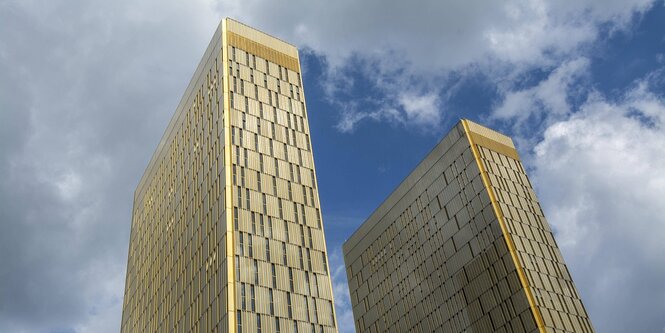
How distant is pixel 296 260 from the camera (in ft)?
260

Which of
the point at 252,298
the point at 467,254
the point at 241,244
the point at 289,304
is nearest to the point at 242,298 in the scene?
the point at 252,298

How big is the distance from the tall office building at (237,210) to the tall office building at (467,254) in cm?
3560

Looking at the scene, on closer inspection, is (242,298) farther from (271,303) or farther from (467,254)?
(467,254)

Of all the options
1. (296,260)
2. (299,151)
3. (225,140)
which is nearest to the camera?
(296,260)

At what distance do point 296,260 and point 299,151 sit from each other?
20.1m

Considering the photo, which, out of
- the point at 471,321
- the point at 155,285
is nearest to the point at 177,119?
the point at 155,285

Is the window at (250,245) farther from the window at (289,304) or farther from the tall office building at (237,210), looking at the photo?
the window at (289,304)

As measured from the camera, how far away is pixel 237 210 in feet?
263

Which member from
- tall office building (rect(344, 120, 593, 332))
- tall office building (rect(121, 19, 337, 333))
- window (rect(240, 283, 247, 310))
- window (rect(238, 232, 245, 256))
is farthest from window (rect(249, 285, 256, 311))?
tall office building (rect(344, 120, 593, 332))

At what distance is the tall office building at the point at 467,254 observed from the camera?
100500mm

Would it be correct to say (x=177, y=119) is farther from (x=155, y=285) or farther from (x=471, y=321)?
(x=471, y=321)

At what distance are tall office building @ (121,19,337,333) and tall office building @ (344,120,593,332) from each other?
35.6 meters

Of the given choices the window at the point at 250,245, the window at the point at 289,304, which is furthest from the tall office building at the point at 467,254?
the window at the point at 250,245

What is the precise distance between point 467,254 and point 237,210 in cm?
4919
